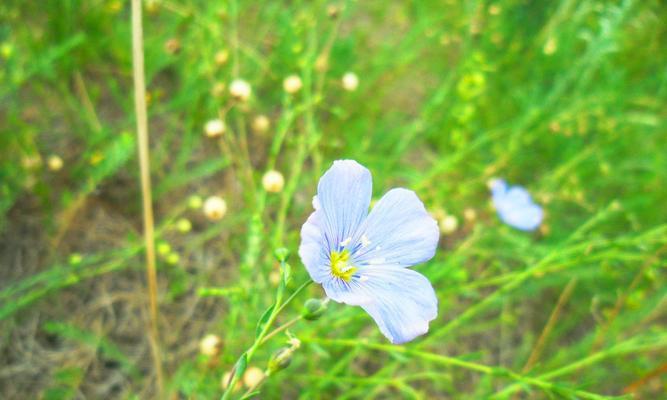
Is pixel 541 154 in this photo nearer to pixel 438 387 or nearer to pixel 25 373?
pixel 438 387

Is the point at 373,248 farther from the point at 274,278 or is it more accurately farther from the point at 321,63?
the point at 321,63

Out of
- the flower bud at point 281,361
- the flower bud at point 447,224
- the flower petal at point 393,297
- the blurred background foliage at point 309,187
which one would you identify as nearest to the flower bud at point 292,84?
the blurred background foliage at point 309,187

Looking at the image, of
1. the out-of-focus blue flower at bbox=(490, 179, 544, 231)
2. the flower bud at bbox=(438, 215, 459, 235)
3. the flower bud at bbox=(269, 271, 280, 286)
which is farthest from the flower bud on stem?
the out-of-focus blue flower at bbox=(490, 179, 544, 231)

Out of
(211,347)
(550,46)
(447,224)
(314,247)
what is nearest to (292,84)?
(447,224)

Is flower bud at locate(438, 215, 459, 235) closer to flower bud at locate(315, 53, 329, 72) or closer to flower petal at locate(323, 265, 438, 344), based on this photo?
flower bud at locate(315, 53, 329, 72)

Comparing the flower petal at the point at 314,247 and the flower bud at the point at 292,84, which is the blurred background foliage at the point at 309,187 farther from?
the flower petal at the point at 314,247

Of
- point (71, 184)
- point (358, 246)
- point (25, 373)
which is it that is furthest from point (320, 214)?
point (71, 184)
